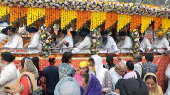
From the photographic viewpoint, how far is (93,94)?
14.9ft

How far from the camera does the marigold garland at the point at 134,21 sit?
9437 mm

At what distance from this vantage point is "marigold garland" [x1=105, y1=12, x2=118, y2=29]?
8.87 metres

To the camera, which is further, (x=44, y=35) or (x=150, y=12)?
(x=150, y=12)

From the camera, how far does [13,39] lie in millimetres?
8422

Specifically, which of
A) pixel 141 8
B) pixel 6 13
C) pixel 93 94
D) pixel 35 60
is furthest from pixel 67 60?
pixel 141 8

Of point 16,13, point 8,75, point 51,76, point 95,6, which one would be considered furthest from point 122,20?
point 8,75

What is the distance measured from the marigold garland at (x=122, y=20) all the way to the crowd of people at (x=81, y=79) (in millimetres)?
1802

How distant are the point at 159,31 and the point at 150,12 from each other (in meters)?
1.33

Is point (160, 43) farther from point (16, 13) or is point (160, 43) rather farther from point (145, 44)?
point (16, 13)

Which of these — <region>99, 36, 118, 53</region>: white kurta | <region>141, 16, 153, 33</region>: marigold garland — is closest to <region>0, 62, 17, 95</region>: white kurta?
<region>99, 36, 118, 53</region>: white kurta

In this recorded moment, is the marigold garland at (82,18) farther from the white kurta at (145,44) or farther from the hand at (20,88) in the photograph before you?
the hand at (20,88)

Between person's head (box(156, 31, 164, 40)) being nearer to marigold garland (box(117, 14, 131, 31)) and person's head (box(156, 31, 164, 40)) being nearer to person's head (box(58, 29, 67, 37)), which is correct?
marigold garland (box(117, 14, 131, 31))

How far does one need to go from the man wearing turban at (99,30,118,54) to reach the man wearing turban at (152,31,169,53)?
211cm

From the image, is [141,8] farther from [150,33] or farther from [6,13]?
[6,13]
